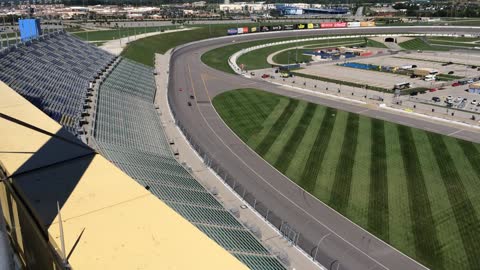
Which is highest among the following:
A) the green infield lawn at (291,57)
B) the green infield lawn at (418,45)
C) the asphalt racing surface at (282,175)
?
the green infield lawn at (418,45)

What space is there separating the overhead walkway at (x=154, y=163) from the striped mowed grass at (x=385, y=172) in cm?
1281

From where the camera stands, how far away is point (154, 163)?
40312 millimetres

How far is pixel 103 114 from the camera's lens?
5147 cm

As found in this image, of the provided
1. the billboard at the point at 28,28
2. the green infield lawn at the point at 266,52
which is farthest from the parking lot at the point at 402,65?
the billboard at the point at 28,28

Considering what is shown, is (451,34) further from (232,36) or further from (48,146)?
(48,146)

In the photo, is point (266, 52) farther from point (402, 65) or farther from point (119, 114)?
point (119, 114)

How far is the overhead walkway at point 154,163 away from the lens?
89.1 ft

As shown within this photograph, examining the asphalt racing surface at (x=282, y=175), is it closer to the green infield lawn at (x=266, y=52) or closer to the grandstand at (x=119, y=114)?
the grandstand at (x=119, y=114)

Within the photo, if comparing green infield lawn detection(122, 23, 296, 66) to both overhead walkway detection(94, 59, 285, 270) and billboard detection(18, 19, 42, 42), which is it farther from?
overhead walkway detection(94, 59, 285, 270)

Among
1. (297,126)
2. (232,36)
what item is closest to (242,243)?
(297,126)

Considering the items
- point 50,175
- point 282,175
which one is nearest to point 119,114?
point 282,175

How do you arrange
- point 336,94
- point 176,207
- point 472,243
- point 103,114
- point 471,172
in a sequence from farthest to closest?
point 336,94, point 103,114, point 471,172, point 472,243, point 176,207

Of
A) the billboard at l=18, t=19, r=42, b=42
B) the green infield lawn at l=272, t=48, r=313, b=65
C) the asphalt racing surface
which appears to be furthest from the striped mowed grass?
the green infield lawn at l=272, t=48, r=313, b=65

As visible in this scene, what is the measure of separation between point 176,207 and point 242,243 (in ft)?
18.9
